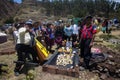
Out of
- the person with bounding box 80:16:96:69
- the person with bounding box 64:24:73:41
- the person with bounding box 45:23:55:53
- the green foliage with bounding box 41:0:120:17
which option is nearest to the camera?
the person with bounding box 80:16:96:69

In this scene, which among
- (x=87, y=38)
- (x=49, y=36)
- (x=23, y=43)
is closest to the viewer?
(x=23, y=43)

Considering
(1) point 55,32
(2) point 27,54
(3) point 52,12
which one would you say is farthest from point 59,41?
(3) point 52,12

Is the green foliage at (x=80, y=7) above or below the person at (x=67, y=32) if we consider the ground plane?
below

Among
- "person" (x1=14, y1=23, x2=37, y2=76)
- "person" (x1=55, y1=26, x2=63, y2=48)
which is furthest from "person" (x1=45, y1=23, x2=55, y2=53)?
"person" (x1=14, y1=23, x2=37, y2=76)

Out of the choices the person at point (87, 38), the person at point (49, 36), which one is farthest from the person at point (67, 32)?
the person at point (87, 38)

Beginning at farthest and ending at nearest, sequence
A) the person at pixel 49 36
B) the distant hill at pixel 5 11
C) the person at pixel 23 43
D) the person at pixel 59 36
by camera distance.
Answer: the distant hill at pixel 5 11 < the person at pixel 59 36 < the person at pixel 49 36 < the person at pixel 23 43

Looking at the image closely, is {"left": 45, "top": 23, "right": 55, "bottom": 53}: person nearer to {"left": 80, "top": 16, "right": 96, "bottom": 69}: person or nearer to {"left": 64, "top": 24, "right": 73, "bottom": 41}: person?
{"left": 64, "top": 24, "right": 73, "bottom": 41}: person

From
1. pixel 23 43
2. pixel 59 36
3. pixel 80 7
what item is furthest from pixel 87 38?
pixel 80 7

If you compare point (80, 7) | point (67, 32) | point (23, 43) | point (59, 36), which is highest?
point (23, 43)

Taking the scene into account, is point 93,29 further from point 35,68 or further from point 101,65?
point 35,68

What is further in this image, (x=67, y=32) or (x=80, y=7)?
(x=80, y=7)

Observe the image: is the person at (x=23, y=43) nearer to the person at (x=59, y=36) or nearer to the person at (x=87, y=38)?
the person at (x=87, y=38)

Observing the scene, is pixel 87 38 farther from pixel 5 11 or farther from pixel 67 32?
pixel 5 11

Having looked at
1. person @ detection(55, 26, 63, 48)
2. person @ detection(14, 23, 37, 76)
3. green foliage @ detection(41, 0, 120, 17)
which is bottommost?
green foliage @ detection(41, 0, 120, 17)
